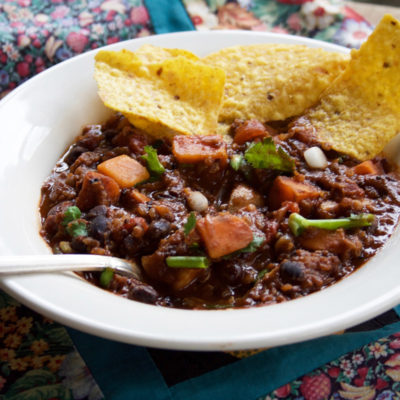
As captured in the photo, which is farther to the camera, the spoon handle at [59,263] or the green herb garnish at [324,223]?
the green herb garnish at [324,223]

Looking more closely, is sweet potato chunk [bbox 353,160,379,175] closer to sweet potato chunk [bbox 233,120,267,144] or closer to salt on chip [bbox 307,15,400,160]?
salt on chip [bbox 307,15,400,160]

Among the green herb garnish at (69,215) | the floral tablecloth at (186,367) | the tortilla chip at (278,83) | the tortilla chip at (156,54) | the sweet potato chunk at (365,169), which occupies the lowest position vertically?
the floral tablecloth at (186,367)

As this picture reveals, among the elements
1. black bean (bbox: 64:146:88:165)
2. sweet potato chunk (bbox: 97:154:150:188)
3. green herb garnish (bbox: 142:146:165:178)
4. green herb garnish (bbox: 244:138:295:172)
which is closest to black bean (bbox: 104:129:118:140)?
black bean (bbox: 64:146:88:165)

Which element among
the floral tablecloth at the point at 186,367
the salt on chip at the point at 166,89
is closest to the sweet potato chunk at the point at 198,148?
the salt on chip at the point at 166,89

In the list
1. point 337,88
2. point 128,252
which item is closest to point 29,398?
point 128,252

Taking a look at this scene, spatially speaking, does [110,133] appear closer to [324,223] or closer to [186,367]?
[324,223]

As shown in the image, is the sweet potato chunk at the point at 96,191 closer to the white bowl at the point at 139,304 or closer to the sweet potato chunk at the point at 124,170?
the sweet potato chunk at the point at 124,170
